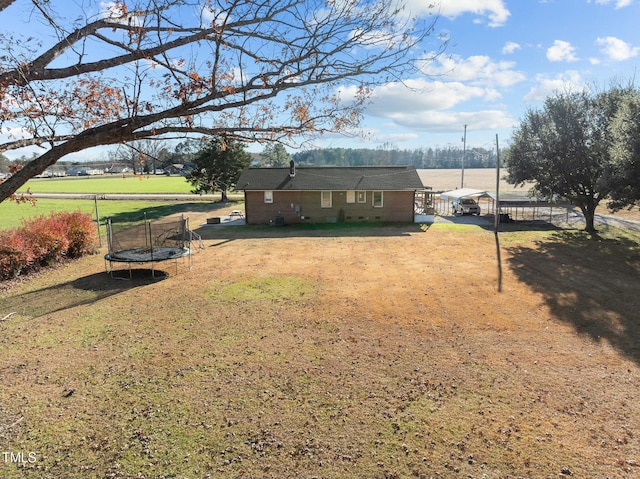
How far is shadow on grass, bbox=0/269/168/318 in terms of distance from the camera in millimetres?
12219

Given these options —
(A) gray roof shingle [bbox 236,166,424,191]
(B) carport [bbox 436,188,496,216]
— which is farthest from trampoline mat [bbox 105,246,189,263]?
(B) carport [bbox 436,188,496,216]

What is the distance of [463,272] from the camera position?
53.3 ft

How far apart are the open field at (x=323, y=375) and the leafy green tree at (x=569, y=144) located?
11.5m

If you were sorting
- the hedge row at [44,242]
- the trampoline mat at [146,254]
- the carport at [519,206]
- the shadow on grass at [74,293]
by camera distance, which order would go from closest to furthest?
1. the shadow on grass at [74,293]
2. the hedge row at [44,242]
3. the trampoline mat at [146,254]
4. the carport at [519,206]

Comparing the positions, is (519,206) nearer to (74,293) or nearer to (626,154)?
(626,154)

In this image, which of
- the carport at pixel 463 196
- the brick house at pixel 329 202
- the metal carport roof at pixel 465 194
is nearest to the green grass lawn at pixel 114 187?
the brick house at pixel 329 202

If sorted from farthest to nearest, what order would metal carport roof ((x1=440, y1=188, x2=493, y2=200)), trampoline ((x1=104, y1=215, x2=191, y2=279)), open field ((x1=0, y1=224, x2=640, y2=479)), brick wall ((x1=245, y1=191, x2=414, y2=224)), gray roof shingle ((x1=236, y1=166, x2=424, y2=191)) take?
metal carport roof ((x1=440, y1=188, x2=493, y2=200)), brick wall ((x1=245, y1=191, x2=414, y2=224)), gray roof shingle ((x1=236, y1=166, x2=424, y2=191)), trampoline ((x1=104, y1=215, x2=191, y2=279)), open field ((x1=0, y1=224, x2=640, y2=479))

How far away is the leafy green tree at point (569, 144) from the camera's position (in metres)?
24.1

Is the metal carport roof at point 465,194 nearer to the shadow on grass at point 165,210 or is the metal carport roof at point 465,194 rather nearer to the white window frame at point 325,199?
the white window frame at point 325,199

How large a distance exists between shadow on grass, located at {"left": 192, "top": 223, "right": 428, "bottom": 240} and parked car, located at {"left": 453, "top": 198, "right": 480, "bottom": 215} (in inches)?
326

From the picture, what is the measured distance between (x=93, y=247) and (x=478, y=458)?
20.5 meters

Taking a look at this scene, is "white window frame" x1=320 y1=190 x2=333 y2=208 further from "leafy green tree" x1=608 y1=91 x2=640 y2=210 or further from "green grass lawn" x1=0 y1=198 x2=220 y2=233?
"leafy green tree" x1=608 y1=91 x2=640 y2=210

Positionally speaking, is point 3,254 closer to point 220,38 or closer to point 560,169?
point 220,38

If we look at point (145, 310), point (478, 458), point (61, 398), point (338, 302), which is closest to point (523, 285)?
point (338, 302)
